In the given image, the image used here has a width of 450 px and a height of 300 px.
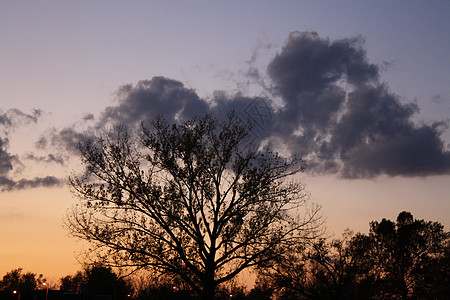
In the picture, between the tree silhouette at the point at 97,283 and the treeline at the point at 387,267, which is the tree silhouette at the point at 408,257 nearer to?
the treeline at the point at 387,267

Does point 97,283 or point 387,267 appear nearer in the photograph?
point 387,267

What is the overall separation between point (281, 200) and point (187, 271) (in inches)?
264

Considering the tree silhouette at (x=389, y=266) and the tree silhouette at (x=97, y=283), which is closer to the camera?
the tree silhouette at (x=97, y=283)

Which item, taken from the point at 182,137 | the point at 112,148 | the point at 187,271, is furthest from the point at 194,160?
the point at 187,271

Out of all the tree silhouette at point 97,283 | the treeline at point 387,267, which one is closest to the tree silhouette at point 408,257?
the treeline at point 387,267

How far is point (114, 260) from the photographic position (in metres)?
23.4

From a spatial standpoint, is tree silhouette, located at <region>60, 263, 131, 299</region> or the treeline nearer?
tree silhouette, located at <region>60, 263, 131, 299</region>

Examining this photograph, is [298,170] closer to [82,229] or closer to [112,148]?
[112,148]

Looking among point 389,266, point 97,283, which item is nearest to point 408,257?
point 389,266

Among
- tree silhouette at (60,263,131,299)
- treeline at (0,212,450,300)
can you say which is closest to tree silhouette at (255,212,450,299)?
treeline at (0,212,450,300)

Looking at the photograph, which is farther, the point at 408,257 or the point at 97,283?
the point at 97,283

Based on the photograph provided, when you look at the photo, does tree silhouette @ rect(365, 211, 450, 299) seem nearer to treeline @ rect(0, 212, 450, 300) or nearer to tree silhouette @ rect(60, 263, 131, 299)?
treeline @ rect(0, 212, 450, 300)

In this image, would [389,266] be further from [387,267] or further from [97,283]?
[97,283]

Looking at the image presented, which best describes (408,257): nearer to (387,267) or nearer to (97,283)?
(387,267)
